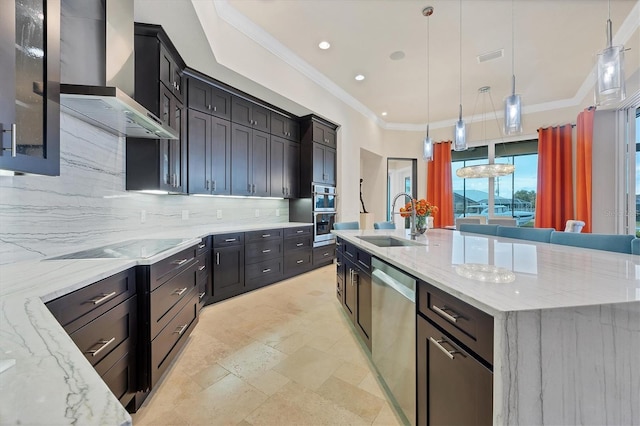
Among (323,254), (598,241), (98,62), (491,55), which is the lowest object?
(323,254)

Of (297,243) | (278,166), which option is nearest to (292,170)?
(278,166)

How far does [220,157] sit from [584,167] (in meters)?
6.20

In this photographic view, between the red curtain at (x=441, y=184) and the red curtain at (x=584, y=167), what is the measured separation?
2328 millimetres

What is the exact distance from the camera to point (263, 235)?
143 inches

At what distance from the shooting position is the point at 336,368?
6.18ft

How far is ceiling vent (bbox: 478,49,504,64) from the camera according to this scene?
365 cm

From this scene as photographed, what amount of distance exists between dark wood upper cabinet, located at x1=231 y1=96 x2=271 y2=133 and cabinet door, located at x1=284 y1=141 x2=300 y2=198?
58 cm

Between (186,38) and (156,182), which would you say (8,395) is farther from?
(186,38)

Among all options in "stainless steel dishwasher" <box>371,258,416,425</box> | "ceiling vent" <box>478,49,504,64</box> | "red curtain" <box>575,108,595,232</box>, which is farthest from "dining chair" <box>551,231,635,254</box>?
"red curtain" <box>575,108,595,232</box>

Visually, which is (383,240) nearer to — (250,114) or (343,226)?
(343,226)

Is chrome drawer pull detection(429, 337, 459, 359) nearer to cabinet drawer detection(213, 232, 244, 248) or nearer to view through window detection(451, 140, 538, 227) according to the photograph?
cabinet drawer detection(213, 232, 244, 248)

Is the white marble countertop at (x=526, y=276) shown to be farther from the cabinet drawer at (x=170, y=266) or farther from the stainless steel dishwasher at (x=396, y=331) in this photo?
the cabinet drawer at (x=170, y=266)

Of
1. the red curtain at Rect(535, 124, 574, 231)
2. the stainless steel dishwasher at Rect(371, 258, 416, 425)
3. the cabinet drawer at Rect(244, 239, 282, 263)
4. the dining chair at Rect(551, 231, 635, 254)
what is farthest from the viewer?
the red curtain at Rect(535, 124, 574, 231)

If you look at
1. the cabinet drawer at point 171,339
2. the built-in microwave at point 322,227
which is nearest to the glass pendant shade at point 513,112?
the built-in microwave at point 322,227
